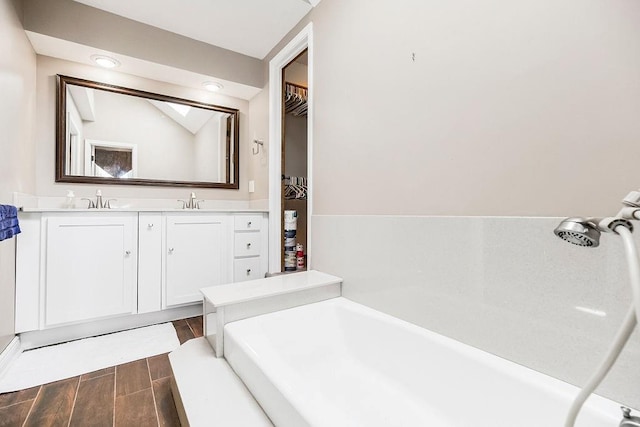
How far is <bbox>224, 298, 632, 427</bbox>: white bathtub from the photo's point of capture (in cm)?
77

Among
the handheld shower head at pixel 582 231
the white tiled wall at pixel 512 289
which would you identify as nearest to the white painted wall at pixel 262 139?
the white tiled wall at pixel 512 289

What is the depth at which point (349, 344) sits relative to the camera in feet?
4.51

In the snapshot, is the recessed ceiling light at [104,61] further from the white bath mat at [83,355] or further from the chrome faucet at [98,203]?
the white bath mat at [83,355]

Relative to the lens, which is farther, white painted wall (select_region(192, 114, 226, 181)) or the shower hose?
white painted wall (select_region(192, 114, 226, 181))

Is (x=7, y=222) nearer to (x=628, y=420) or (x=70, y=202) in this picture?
(x=70, y=202)

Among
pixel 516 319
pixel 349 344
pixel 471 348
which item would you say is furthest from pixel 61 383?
pixel 516 319

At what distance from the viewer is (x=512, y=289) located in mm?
936

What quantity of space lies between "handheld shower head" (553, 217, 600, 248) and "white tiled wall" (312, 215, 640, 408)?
23 centimetres

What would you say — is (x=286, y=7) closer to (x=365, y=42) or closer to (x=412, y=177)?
(x=365, y=42)

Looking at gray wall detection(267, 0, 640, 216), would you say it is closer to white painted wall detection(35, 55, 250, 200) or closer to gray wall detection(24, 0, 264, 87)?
gray wall detection(24, 0, 264, 87)

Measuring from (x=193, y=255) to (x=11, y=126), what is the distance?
129cm

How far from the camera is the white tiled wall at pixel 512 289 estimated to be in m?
0.75

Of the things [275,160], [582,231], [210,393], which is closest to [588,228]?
[582,231]

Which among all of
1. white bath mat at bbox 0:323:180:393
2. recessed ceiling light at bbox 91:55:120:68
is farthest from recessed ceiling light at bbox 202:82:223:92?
white bath mat at bbox 0:323:180:393
